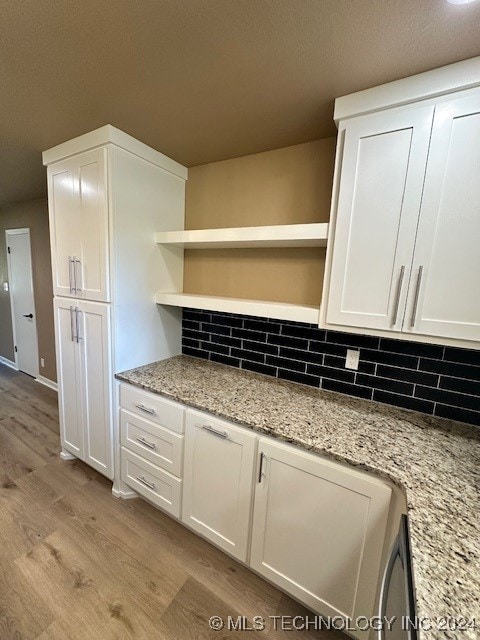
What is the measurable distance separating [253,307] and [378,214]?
76 centimetres

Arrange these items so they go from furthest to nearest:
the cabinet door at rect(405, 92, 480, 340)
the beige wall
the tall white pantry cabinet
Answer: the beige wall < the tall white pantry cabinet < the cabinet door at rect(405, 92, 480, 340)

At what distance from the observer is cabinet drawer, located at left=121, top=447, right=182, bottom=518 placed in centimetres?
162

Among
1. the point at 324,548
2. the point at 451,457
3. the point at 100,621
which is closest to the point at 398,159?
the point at 451,457

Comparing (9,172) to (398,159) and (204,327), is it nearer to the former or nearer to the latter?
(204,327)

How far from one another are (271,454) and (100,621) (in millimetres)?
1083

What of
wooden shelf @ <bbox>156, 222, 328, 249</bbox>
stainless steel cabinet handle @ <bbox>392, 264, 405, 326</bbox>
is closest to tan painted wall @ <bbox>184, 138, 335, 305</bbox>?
wooden shelf @ <bbox>156, 222, 328, 249</bbox>

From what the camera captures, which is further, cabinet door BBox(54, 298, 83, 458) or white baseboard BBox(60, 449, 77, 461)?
white baseboard BBox(60, 449, 77, 461)

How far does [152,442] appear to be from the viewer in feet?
5.45

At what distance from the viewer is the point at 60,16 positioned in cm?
87

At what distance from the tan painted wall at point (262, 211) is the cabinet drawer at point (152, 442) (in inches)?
39.7

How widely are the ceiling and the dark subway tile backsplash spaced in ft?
3.83

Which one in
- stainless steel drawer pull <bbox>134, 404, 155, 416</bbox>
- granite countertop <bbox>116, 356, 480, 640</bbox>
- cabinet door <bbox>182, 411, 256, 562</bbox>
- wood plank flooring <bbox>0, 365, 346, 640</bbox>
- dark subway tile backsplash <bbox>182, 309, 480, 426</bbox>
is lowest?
wood plank flooring <bbox>0, 365, 346, 640</bbox>

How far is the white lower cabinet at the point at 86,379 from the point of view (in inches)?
69.9

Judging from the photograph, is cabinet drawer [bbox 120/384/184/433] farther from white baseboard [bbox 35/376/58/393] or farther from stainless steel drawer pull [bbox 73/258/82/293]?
white baseboard [bbox 35/376/58/393]
